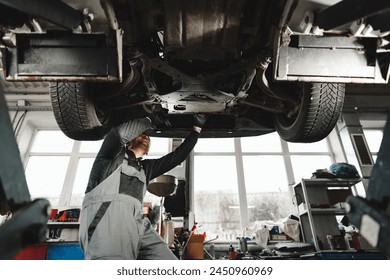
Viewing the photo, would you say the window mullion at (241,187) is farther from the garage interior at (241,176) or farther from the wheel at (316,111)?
the wheel at (316,111)

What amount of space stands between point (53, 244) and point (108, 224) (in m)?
1.49

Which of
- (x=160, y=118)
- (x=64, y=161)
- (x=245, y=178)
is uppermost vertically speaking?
(x=64, y=161)

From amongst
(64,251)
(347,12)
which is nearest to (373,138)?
(347,12)

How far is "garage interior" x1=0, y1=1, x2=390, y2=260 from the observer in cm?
200

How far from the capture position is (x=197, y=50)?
684mm

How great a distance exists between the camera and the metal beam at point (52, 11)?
444 mm

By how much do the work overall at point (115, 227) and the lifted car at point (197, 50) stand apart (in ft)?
0.69

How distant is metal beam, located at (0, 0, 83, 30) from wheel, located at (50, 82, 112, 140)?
327 millimetres

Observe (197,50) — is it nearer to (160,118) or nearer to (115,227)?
(160,118)

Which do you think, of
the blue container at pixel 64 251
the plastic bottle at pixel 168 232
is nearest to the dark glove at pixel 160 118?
the plastic bottle at pixel 168 232

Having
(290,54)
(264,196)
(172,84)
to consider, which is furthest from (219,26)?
(264,196)

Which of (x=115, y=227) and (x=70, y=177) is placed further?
(x=70, y=177)

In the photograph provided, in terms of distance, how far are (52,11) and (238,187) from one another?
2949 millimetres

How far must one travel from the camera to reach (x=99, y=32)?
620mm
